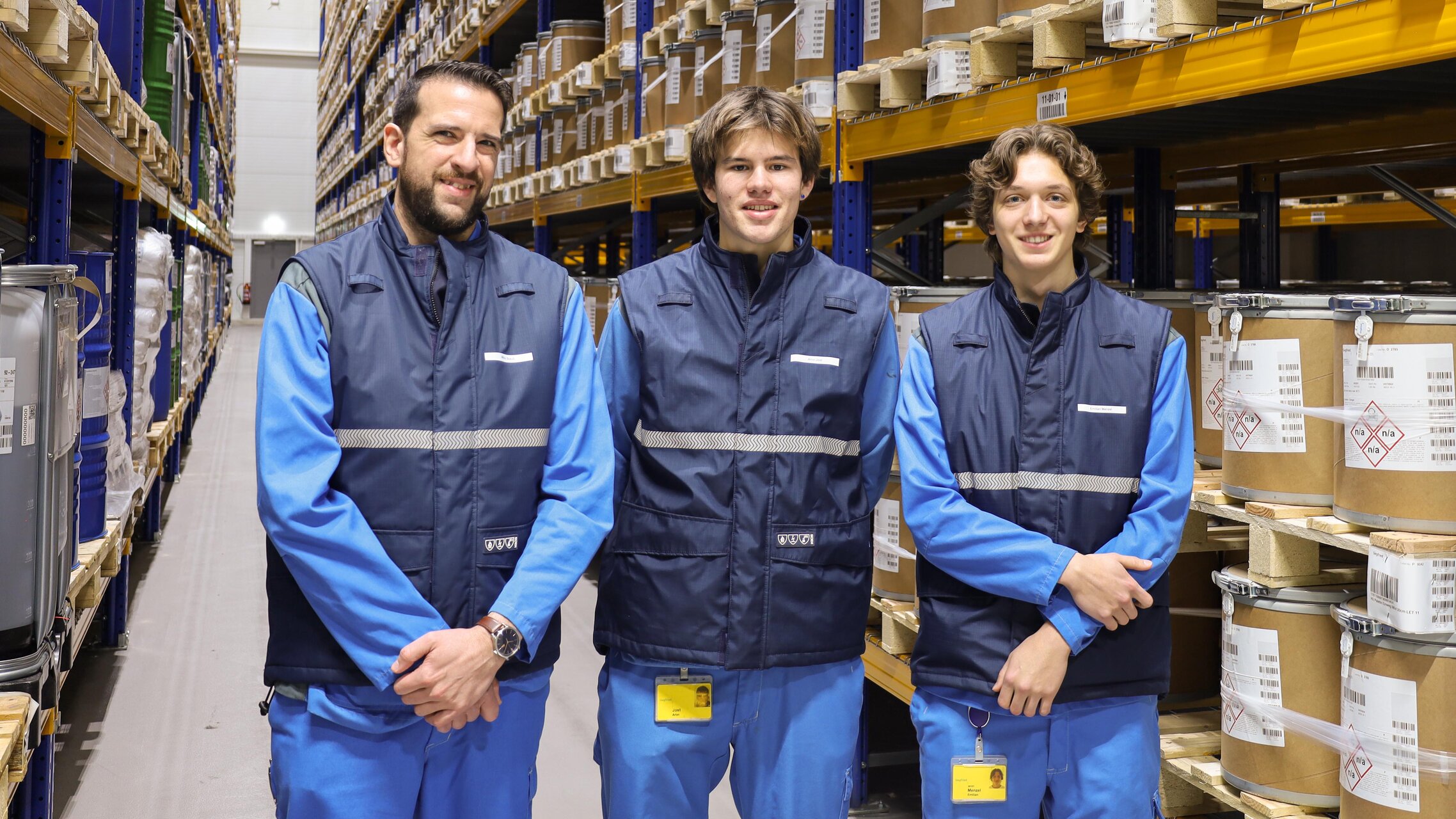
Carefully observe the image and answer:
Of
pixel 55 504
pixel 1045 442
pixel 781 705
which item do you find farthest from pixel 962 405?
pixel 55 504

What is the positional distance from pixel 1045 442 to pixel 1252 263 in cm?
349

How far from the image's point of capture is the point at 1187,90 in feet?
8.70

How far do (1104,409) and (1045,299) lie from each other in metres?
0.24

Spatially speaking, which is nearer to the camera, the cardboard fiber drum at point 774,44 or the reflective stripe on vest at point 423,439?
the reflective stripe on vest at point 423,439

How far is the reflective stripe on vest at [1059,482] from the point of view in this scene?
2383 mm

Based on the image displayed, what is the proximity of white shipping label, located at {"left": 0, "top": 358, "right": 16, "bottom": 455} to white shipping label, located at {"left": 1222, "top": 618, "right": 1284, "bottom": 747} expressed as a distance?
104 inches

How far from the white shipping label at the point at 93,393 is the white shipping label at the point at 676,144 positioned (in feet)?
8.20

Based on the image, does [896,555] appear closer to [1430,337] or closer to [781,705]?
[781,705]

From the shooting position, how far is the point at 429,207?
2316 mm

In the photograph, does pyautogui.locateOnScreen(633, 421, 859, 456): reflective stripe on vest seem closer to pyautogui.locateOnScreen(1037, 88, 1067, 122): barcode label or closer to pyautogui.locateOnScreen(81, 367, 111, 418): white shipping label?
pyautogui.locateOnScreen(1037, 88, 1067, 122): barcode label

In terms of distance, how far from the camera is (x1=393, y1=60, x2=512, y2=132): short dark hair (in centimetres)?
234

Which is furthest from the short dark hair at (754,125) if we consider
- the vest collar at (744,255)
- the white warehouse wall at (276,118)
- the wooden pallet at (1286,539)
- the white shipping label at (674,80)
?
the white warehouse wall at (276,118)

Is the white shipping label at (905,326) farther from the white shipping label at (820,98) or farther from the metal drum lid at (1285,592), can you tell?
the metal drum lid at (1285,592)

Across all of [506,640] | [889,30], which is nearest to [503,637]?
[506,640]
